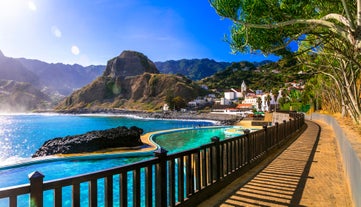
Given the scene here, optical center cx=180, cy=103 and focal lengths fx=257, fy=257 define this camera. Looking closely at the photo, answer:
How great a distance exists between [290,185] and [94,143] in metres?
18.7

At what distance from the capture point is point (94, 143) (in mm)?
21734

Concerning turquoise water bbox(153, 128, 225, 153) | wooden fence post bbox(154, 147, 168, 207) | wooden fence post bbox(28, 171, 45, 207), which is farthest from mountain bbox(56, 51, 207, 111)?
wooden fence post bbox(28, 171, 45, 207)

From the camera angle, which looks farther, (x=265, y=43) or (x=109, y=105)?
(x=109, y=105)

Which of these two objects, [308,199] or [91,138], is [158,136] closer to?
[91,138]

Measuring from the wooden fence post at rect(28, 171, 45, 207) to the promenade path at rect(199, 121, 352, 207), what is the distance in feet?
10.3

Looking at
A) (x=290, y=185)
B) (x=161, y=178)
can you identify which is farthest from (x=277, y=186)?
(x=161, y=178)

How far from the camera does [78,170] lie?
16062 mm

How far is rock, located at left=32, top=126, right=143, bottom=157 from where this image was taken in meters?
21.0

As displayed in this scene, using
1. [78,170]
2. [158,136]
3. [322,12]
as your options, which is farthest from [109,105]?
[322,12]

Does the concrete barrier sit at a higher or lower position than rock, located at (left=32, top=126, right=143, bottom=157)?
higher

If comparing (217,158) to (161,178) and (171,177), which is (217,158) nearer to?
(171,177)

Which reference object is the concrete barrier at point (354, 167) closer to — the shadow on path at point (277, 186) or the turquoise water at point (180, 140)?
the shadow on path at point (277, 186)

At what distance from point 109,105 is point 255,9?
161086 mm

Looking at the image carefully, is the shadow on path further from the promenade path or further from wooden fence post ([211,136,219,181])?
wooden fence post ([211,136,219,181])
